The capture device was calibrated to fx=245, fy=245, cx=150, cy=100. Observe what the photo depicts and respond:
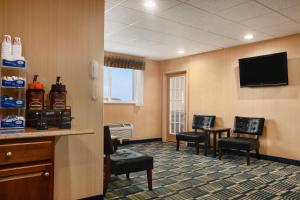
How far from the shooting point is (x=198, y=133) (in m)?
5.76

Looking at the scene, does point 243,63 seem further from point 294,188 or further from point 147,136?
point 147,136

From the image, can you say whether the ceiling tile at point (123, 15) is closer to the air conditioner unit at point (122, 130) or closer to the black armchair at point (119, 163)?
the black armchair at point (119, 163)

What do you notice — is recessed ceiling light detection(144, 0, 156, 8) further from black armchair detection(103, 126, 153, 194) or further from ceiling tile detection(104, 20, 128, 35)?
black armchair detection(103, 126, 153, 194)

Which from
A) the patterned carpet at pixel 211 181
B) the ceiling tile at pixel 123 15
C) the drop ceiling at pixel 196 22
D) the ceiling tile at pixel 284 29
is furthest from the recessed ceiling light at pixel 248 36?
the patterned carpet at pixel 211 181

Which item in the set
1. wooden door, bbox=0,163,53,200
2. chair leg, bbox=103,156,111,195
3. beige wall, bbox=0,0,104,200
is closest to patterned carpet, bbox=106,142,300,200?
chair leg, bbox=103,156,111,195

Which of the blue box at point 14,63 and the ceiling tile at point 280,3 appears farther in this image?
the ceiling tile at point 280,3

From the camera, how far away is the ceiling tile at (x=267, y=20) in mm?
3699

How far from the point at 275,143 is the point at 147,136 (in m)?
3.48

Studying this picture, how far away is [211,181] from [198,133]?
7.21 feet

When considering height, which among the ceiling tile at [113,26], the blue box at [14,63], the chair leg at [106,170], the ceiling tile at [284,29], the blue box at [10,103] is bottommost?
the chair leg at [106,170]

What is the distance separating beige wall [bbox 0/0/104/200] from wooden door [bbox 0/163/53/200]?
635mm

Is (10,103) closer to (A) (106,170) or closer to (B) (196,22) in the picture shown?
(A) (106,170)

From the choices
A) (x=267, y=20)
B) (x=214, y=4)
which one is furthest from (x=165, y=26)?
(x=267, y=20)

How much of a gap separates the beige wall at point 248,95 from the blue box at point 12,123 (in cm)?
458
